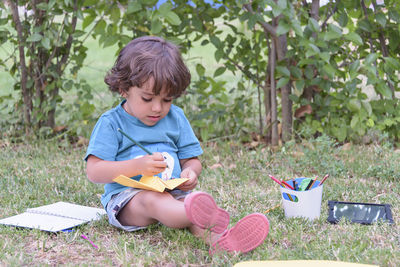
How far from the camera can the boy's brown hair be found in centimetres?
219

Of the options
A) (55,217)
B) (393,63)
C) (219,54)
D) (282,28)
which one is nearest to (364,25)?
(393,63)

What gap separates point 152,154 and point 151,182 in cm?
11

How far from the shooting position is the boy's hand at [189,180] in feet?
7.54

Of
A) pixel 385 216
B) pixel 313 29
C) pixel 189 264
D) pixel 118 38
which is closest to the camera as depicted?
pixel 189 264

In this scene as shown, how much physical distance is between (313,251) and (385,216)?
1.86ft

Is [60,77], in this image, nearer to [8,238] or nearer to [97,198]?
[97,198]

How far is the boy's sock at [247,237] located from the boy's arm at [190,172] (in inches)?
13.5

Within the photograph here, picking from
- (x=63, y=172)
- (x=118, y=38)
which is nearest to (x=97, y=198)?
(x=63, y=172)

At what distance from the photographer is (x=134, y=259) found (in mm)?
1966

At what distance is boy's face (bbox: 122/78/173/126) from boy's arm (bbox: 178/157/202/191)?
264 mm

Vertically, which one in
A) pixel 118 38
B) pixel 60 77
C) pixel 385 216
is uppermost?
pixel 118 38

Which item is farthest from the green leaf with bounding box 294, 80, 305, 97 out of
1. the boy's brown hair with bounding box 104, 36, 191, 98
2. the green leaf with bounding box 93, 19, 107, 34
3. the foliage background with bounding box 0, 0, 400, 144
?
the boy's brown hair with bounding box 104, 36, 191, 98

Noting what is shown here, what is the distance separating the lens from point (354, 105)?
3.56m

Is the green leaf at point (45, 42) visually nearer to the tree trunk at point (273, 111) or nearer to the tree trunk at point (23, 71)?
the tree trunk at point (23, 71)
